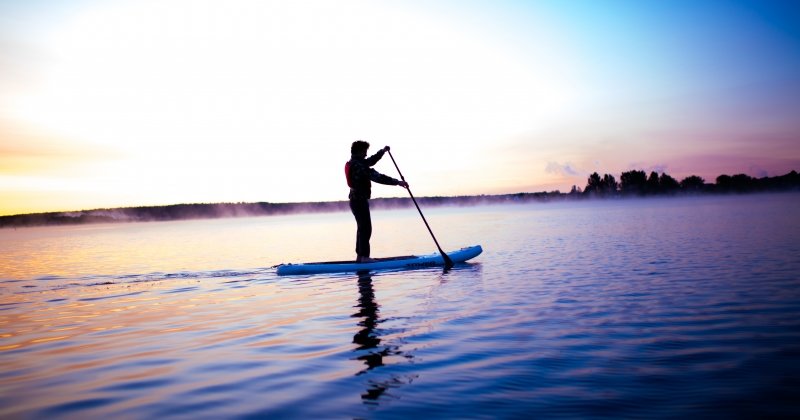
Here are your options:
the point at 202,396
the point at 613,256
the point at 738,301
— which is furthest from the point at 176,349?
the point at 613,256

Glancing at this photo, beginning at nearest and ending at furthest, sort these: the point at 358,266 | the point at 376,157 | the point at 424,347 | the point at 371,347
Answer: the point at 424,347 → the point at 371,347 → the point at 376,157 → the point at 358,266

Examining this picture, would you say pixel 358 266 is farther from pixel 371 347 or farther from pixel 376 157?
pixel 371 347

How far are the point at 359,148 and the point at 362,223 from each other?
2.27m

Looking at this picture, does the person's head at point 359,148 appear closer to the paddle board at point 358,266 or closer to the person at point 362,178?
the person at point 362,178

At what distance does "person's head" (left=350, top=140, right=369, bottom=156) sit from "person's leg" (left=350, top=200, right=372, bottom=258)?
145cm

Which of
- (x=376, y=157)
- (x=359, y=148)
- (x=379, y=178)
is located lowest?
(x=379, y=178)

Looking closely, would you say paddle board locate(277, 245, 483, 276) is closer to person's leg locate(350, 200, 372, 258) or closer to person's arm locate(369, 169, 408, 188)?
person's leg locate(350, 200, 372, 258)

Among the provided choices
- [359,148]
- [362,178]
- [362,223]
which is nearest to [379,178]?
[362,178]

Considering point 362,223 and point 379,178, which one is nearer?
point 379,178

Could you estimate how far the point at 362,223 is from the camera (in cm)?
1572

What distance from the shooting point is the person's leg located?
15547 mm

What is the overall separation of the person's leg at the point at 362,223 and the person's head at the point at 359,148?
1.45 meters

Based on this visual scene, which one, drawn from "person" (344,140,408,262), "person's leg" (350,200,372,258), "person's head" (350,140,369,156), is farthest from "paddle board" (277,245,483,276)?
"person's head" (350,140,369,156)

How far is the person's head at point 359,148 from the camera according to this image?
609 inches
